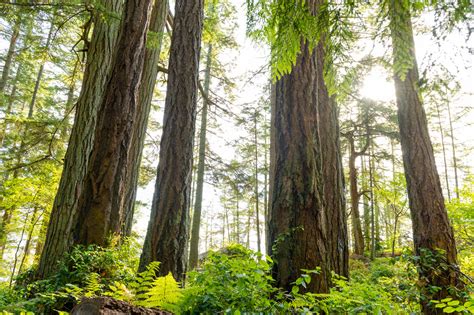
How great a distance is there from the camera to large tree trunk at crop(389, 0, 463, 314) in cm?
428

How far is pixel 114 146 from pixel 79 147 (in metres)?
1.13

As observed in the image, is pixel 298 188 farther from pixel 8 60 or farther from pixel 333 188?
pixel 8 60

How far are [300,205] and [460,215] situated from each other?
6313 mm

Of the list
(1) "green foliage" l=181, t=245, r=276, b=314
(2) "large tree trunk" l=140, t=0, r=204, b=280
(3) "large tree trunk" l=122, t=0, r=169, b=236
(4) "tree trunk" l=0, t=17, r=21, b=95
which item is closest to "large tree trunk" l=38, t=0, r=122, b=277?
(3) "large tree trunk" l=122, t=0, r=169, b=236

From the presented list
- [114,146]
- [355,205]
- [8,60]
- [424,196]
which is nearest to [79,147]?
[114,146]

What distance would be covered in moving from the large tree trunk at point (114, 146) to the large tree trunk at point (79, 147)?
9.3 inches

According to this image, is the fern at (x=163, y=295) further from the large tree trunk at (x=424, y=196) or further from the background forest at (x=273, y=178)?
the large tree trunk at (x=424, y=196)

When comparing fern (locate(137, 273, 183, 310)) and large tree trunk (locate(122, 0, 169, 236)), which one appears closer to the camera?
fern (locate(137, 273, 183, 310))

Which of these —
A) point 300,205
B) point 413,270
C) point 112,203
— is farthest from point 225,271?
point 413,270

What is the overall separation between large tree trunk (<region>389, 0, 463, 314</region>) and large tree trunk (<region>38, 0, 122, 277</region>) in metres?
4.66

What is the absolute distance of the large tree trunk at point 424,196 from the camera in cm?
428

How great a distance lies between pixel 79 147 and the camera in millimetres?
4762

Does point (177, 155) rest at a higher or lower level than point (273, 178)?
higher

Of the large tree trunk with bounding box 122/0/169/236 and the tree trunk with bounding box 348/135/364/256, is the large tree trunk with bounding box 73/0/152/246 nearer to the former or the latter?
the large tree trunk with bounding box 122/0/169/236
